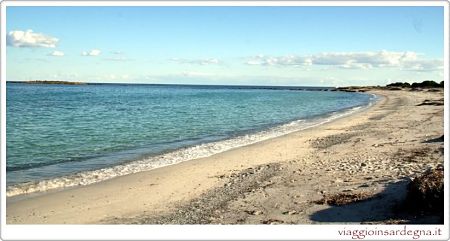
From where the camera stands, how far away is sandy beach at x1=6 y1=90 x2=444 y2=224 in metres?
9.45

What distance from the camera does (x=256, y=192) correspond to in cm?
1138

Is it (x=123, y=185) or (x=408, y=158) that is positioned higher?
(x=408, y=158)

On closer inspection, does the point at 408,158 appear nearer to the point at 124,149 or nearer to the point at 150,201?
the point at 150,201

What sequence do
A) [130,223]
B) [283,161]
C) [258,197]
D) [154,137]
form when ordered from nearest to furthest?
[130,223]
[258,197]
[283,161]
[154,137]

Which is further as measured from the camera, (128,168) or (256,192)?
(128,168)

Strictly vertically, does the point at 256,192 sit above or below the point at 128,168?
above

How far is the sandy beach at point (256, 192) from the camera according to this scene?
31.0 ft

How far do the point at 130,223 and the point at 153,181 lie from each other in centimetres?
407

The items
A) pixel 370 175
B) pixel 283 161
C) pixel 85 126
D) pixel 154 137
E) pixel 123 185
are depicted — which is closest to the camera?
pixel 370 175

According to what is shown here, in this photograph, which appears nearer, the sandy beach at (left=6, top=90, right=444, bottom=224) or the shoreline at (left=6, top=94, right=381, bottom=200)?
the sandy beach at (left=6, top=90, right=444, bottom=224)

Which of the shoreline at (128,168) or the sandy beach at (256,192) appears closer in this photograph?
the sandy beach at (256,192)

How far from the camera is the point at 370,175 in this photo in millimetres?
11984

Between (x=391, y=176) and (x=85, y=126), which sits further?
(x=85, y=126)

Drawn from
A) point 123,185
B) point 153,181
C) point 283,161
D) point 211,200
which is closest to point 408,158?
point 283,161
